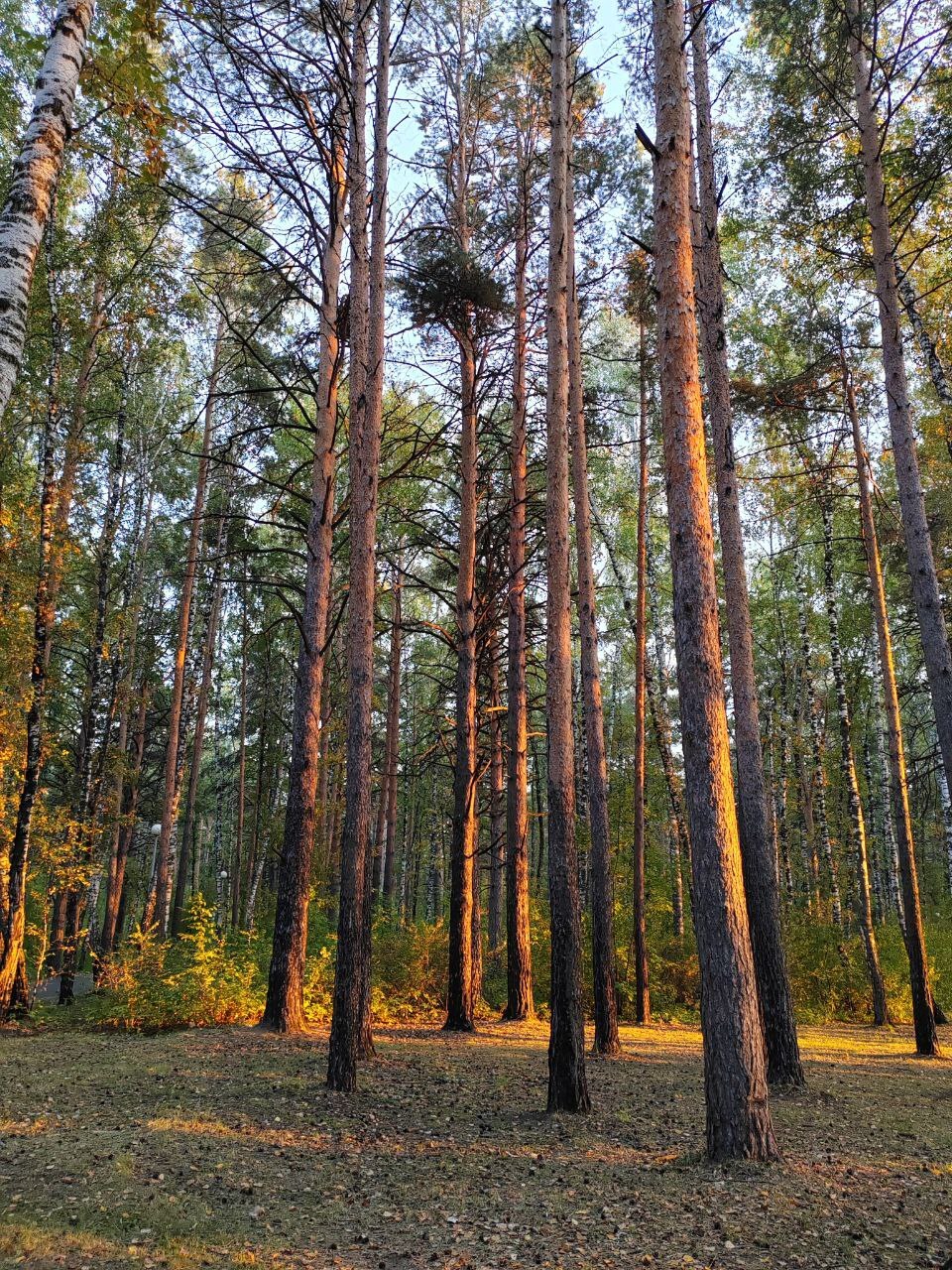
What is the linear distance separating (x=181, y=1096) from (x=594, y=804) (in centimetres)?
547

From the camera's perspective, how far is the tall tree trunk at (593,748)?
921cm

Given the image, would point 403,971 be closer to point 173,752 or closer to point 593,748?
point 173,752

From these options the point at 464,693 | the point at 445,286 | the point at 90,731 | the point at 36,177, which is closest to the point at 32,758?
the point at 90,731

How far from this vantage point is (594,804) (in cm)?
949

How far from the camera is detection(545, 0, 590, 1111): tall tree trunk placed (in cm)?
620

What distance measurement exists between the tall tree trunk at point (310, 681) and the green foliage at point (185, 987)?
1189 mm

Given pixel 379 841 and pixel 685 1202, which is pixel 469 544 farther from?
pixel 379 841

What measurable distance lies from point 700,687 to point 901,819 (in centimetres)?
803

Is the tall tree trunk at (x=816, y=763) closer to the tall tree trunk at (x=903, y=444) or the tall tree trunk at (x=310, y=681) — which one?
the tall tree trunk at (x=903, y=444)

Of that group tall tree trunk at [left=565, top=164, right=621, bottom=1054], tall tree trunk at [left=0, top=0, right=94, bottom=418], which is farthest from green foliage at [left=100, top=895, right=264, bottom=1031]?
tall tree trunk at [left=0, top=0, right=94, bottom=418]

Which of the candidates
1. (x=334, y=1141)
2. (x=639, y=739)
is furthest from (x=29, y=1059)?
(x=639, y=739)

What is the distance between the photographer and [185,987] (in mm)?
9766

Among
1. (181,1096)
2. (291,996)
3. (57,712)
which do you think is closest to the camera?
(181,1096)

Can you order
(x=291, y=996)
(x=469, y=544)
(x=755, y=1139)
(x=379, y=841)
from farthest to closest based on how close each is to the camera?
(x=379, y=841) → (x=469, y=544) → (x=291, y=996) → (x=755, y=1139)
